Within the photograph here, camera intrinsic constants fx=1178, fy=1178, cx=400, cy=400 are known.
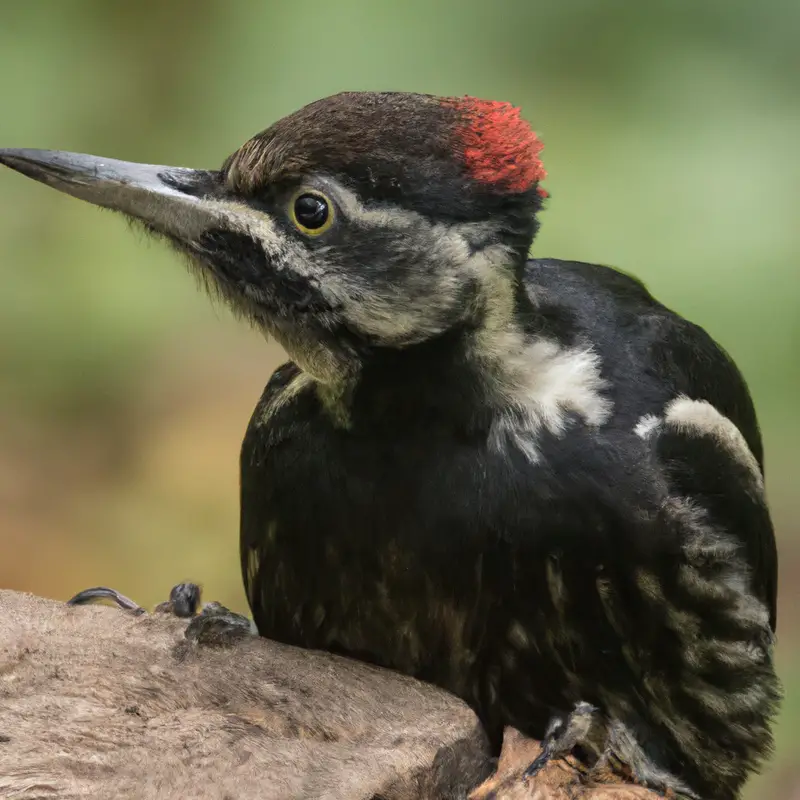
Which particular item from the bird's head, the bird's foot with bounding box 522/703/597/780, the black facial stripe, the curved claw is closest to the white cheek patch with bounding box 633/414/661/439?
the bird's head

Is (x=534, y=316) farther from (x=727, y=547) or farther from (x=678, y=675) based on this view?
(x=678, y=675)

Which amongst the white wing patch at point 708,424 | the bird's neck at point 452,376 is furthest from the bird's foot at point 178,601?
the white wing patch at point 708,424

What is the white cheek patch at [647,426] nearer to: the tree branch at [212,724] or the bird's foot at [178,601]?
the tree branch at [212,724]

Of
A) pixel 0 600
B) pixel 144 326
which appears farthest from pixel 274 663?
pixel 144 326

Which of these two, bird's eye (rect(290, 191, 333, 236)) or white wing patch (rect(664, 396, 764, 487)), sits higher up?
bird's eye (rect(290, 191, 333, 236))

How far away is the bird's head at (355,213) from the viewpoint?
148 centimetres

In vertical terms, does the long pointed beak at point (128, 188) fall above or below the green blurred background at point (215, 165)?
below

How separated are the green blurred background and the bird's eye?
1.31 meters

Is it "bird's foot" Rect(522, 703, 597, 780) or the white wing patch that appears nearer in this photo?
"bird's foot" Rect(522, 703, 597, 780)

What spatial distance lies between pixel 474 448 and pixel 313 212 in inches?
16.1

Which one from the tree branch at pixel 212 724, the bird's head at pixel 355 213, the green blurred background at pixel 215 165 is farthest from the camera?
the green blurred background at pixel 215 165

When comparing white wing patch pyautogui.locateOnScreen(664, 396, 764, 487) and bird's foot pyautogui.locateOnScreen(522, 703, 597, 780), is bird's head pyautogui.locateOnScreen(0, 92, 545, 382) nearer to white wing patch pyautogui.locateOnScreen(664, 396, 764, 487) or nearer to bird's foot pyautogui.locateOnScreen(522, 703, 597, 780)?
white wing patch pyautogui.locateOnScreen(664, 396, 764, 487)

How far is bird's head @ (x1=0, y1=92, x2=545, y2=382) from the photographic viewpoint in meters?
1.48

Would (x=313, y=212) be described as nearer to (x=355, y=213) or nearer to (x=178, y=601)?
(x=355, y=213)
